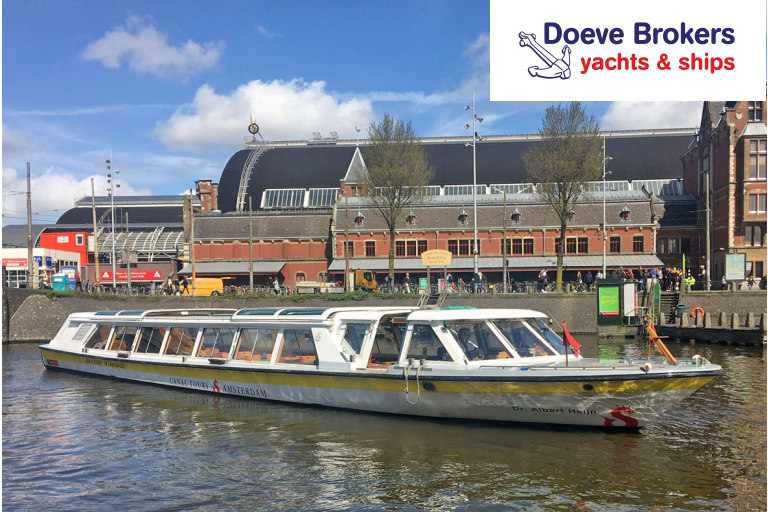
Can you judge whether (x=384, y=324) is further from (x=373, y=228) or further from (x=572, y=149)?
(x=373, y=228)

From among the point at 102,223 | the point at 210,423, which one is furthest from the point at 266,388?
the point at 102,223

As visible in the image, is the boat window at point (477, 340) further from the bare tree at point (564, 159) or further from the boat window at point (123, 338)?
the bare tree at point (564, 159)

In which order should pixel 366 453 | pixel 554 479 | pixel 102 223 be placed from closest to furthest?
pixel 554 479 → pixel 366 453 → pixel 102 223

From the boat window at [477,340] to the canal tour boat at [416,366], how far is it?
0.03m

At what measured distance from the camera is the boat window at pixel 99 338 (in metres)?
27.7

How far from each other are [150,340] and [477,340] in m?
13.8

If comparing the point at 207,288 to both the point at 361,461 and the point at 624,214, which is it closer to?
→ the point at 624,214

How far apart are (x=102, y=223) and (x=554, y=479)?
96274 millimetres

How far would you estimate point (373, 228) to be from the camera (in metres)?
71.2

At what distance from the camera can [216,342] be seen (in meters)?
23.1

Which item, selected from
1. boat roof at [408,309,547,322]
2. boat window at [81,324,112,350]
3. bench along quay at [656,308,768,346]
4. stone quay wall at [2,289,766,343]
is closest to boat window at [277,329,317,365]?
boat roof at [408,309,547,322]

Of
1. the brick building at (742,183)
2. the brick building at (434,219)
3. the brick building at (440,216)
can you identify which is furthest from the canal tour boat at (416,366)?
the brick building at (742,183)

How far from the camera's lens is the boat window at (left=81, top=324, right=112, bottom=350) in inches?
1090

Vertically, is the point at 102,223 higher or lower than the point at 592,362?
higher
